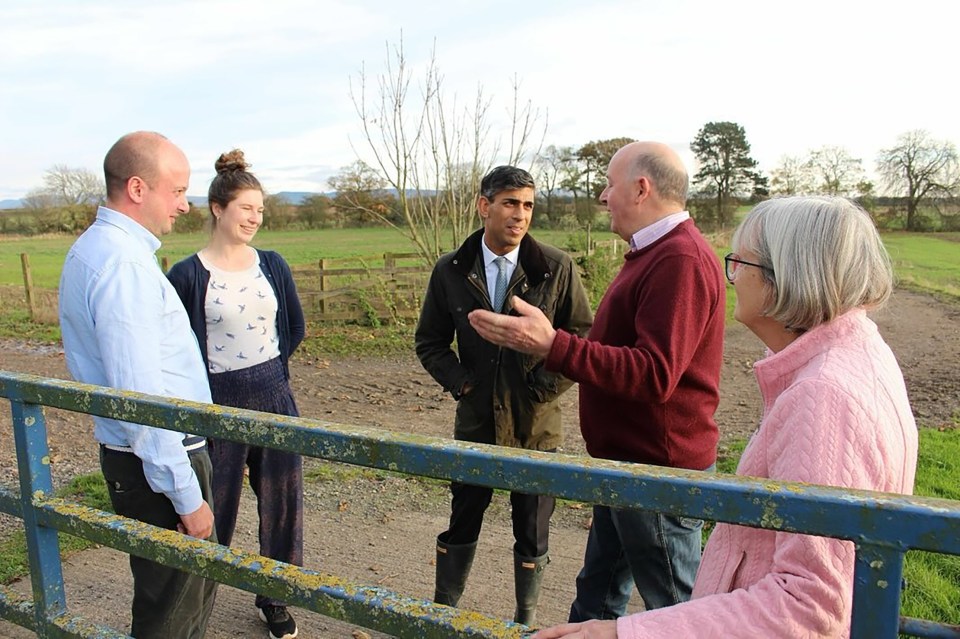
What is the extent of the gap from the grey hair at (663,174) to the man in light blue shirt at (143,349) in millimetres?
1673

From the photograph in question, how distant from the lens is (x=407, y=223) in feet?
38.1

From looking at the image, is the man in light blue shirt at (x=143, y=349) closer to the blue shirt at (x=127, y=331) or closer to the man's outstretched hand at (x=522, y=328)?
the blue shirt at (x=127, y=331)

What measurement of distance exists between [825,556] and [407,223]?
10.7m

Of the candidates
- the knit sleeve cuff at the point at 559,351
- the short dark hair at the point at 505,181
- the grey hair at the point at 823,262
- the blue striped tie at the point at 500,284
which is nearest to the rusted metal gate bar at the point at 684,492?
the grey hair at the point at 823,262

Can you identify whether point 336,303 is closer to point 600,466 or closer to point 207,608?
point 207,608

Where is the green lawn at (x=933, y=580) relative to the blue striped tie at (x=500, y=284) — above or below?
below

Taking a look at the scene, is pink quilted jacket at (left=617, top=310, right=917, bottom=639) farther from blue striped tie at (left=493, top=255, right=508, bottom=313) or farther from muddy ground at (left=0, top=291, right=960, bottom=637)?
blue striped tie at (left=493, top=255, right=508, bottom=313)

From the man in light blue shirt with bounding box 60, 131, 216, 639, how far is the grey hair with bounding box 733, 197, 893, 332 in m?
1.84

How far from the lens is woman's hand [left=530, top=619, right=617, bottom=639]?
1303 millimetres

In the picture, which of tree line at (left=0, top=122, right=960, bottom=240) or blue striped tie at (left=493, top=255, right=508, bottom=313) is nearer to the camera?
blue striped tie at (left=493, top=255, right=508, bottom=313)

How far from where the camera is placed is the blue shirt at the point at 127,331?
7.16 feet

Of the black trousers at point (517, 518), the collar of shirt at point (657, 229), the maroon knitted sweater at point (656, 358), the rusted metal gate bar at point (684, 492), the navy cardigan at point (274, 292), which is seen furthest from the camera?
the black trousers at point (517, 518)

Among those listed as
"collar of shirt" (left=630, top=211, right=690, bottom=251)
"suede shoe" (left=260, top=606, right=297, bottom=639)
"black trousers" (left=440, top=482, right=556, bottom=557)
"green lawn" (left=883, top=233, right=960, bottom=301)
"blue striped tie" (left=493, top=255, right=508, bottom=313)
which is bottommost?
"green lawn" (left=883, top=233, right=960, bottom=301)

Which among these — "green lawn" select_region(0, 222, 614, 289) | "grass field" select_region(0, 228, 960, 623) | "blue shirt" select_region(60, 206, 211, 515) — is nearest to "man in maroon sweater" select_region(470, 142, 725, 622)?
"grass field" select_region(0, 228, 960, 623)
